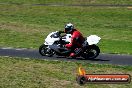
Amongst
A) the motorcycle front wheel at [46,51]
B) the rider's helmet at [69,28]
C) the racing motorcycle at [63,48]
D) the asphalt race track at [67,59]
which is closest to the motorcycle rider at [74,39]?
the rider's helmet at [69,28]

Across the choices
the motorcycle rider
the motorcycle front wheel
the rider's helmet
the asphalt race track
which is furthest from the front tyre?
the motorcycle front wheel

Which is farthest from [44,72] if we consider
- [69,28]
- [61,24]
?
[61,24]

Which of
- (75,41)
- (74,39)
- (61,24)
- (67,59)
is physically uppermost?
(74,39)

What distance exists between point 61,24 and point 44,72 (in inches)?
1066

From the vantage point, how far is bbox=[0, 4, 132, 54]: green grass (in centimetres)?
3369

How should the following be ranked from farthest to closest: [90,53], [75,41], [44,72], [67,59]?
[90,53] < [75,41] < [67,59] < [44,72]

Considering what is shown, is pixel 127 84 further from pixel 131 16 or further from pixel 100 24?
pixel 131 16

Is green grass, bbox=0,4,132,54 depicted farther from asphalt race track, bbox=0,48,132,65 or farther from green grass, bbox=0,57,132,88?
green grass, bbox=0,57,132,88

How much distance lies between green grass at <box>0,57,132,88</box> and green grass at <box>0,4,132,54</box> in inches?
252

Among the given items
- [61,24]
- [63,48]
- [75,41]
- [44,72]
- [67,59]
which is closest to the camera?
[44,72]

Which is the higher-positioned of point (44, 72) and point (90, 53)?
point (44, 72)

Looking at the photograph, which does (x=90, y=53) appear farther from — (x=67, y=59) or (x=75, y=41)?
(x=67, y=59)

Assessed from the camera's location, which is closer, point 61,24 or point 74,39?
point 74,39

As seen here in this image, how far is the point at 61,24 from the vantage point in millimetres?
47781
